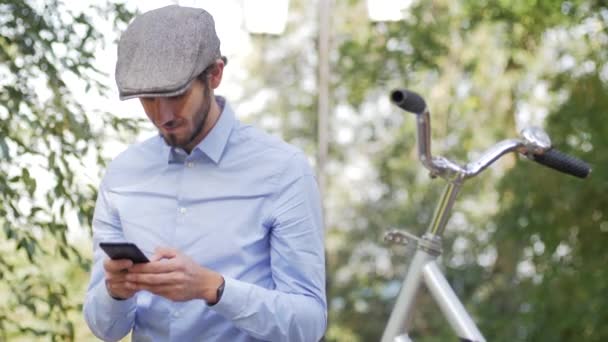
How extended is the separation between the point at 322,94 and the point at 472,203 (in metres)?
9.38

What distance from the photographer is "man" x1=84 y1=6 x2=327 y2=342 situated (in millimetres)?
2889

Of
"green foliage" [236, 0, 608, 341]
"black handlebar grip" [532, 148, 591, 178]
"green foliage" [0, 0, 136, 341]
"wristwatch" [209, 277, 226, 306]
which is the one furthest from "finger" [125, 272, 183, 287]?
"green foliage" [236, 0, 608, 341]

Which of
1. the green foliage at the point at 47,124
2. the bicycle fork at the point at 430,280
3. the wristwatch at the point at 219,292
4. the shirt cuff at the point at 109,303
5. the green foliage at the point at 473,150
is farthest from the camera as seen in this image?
the green foliage at the point at 473,150

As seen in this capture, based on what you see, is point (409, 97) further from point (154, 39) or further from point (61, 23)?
point (61, 23)

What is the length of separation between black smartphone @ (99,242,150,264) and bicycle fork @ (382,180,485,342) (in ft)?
3.89

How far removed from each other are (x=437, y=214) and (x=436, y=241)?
11 centimetres

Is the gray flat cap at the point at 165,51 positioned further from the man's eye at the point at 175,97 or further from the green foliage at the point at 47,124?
the green foliage at the point at 47,124

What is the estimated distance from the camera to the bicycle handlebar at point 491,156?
12.6 feet

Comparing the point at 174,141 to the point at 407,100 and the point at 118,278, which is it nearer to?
the point at 118,278

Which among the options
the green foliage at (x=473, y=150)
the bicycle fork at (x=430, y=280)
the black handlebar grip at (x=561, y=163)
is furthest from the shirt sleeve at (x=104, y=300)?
the green foliage at (x=473, y=150)

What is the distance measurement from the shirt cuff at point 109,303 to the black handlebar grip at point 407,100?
1046mm

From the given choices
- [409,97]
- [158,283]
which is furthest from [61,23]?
[158,283]

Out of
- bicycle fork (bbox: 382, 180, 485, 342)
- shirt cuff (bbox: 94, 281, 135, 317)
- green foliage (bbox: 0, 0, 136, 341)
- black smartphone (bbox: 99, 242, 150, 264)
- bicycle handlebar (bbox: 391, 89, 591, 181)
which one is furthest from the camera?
green foliage (bbox: 0, 0, 136, 341)

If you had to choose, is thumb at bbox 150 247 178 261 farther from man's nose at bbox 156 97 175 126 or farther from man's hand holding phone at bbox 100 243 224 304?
man's nose at bbox 156 97 175 126
